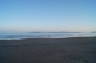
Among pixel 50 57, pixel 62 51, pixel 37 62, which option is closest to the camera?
pixel 37 62

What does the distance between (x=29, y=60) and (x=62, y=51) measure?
5.59 ft

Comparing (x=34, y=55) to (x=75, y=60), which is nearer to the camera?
(x=75, y=60)

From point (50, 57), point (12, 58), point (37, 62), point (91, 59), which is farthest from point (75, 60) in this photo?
point (12, 58)

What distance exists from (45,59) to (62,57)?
68cm

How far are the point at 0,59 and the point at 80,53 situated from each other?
3037mm

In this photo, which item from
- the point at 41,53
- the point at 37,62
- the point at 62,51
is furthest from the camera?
the point at 62,51

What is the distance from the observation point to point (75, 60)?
488 centimetres

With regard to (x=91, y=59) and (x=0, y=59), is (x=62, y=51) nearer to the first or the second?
(x=91, y=59)

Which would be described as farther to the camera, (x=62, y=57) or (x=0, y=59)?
(x=62, y=57)

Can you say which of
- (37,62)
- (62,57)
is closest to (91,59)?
(62,57)

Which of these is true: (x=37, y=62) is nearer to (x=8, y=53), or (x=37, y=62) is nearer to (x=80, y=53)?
(x=8, y=53)

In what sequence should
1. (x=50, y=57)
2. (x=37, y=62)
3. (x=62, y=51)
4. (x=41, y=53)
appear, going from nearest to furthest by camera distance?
(x=37, y=62)
(x=50, y=57)
(x=41, y=53)
(x=62, y=51)

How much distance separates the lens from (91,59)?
16.3 ft

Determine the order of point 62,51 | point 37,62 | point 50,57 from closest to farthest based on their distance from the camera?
point 37,62 < point 50,57 < point 62,51
